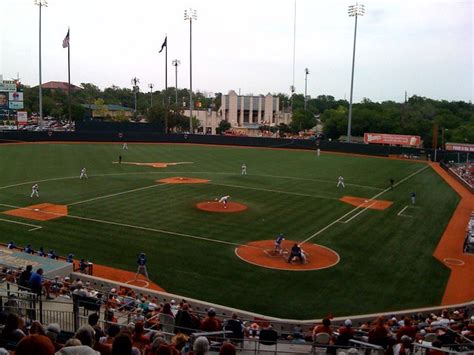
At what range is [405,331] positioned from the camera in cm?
1081

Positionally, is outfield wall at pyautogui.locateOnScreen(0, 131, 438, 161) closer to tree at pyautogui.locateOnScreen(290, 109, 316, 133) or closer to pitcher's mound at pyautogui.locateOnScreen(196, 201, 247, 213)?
tree at pyautogui.locateOnScreen(290, 109, 316, 133)

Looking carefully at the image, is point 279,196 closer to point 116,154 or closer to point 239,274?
point 239,274

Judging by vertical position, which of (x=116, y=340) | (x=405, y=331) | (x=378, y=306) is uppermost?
(x=116, y=340)

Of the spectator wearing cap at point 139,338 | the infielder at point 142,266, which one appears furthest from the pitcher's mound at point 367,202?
the spectator wearing cap at point 139,338

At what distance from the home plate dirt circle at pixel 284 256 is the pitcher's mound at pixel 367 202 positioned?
1098cm

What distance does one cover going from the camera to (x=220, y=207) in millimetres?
30859

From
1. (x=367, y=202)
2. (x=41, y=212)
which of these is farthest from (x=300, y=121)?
(x=41, y=212)

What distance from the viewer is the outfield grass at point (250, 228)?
1817cm

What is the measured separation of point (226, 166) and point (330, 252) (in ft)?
98.9

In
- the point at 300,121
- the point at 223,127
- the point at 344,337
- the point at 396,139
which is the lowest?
the point at 344,337

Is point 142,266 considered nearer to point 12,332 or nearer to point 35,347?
point 12,332

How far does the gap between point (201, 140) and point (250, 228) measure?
5197 centimetres

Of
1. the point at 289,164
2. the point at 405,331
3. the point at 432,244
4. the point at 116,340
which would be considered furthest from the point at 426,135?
the point at 116,340

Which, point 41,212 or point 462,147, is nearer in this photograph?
point 41,212
